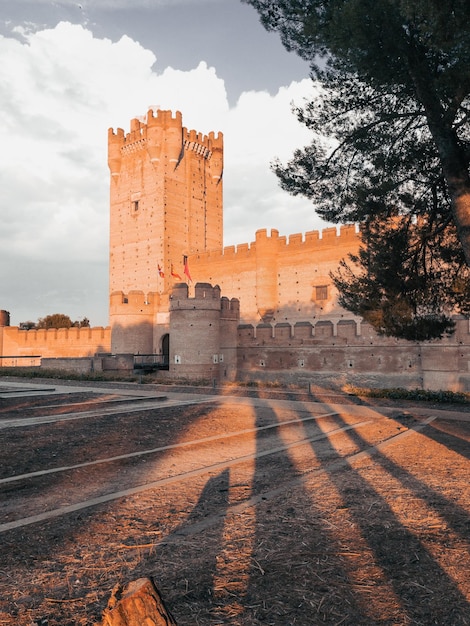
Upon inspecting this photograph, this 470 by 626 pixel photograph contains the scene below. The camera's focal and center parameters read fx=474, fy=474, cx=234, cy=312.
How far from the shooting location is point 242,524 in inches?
171

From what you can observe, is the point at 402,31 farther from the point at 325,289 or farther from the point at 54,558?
the point at 325,289

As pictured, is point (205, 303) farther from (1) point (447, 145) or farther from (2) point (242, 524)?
(2) point (242, 524)

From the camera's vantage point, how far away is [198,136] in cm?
4556

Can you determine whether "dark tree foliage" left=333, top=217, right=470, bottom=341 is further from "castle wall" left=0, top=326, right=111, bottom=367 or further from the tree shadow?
"castle wall" left=0, top=326, right=111, bottom=367

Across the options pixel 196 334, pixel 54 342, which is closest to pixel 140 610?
pixel 196 334

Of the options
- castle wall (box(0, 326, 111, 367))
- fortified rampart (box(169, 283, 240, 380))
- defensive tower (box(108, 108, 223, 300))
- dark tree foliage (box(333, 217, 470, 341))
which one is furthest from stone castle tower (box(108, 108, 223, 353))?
dark tree foliage (box(333, 217, 470, 341))

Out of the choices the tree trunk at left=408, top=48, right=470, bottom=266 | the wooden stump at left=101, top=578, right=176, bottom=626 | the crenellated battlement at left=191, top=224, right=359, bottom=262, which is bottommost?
the wooden stump at left=101, top=578, right=176, bottom=626

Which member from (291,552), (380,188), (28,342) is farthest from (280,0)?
(28,342)

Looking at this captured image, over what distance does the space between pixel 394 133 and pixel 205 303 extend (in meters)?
17.0

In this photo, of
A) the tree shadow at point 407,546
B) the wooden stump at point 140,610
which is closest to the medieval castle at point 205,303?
the tree shadow at point 407,546

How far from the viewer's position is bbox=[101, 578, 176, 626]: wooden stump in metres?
1.94

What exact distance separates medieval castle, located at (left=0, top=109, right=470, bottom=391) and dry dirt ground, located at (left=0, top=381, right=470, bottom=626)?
14295 mm

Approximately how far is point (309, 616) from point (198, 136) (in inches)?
1844

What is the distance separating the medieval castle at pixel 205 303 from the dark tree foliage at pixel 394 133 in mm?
11340
